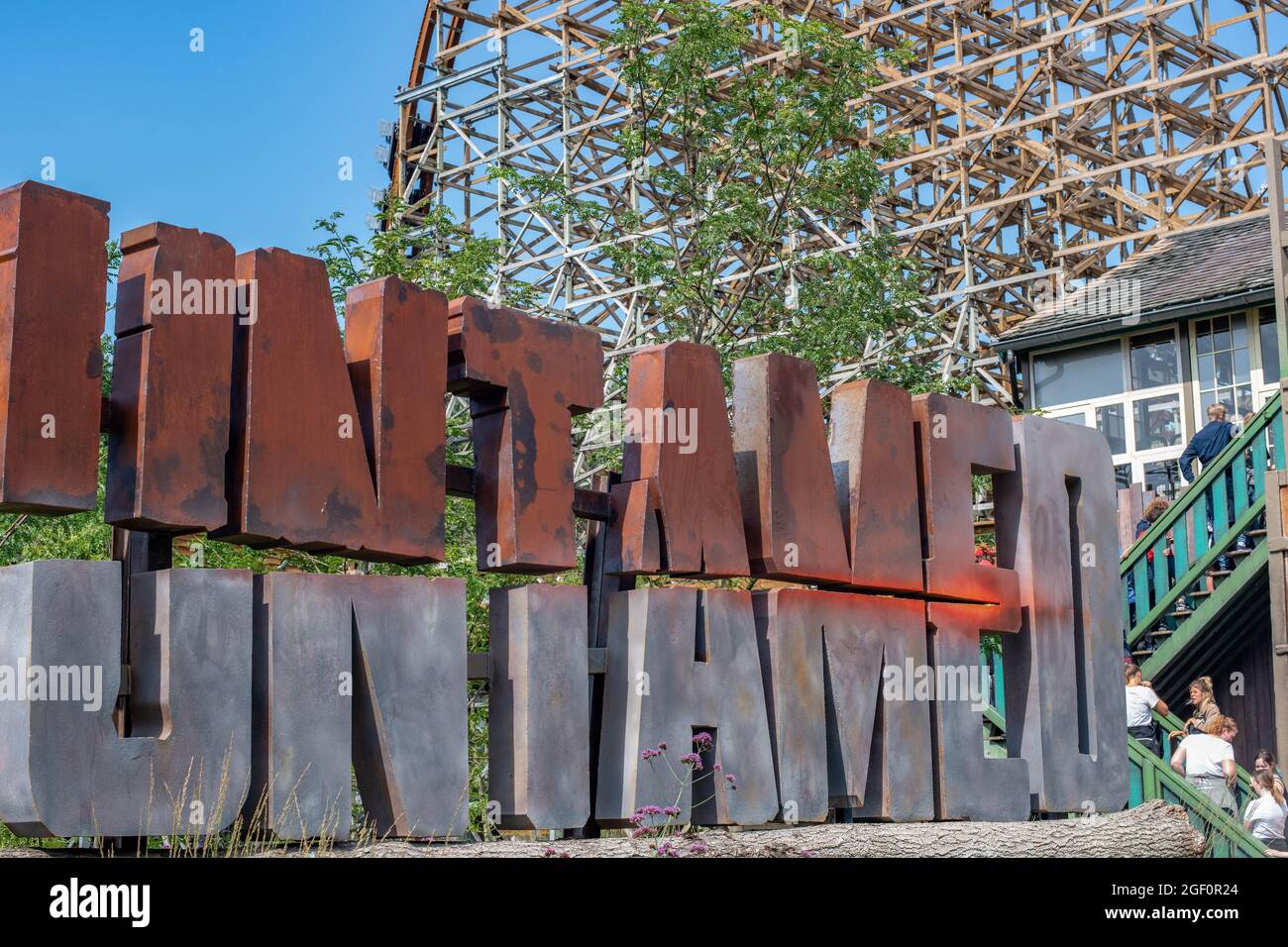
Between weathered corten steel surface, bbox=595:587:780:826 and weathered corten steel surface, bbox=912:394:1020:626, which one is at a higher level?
weathered corten steel surface, bbox=912:394:1020:626

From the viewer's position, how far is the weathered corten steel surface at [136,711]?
6258 millimetres

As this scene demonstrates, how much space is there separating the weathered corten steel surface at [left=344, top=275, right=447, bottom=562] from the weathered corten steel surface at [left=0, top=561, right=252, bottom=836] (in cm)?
84

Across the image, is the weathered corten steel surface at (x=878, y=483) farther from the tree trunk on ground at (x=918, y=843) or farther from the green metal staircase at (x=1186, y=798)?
the green metal staircase at (x=1186, y=798)

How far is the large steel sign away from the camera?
6520mm

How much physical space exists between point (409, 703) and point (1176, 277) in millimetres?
15762

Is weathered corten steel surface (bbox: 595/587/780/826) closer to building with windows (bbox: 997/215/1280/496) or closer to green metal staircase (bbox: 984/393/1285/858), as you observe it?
green metal staircase (bbox: 984/393/1285/858)

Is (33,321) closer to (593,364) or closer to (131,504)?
(131,504)

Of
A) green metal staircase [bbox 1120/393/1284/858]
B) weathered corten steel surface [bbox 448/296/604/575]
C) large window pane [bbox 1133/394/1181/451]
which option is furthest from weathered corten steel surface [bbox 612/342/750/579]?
large window pane [bbox 1133/394/1181/451]

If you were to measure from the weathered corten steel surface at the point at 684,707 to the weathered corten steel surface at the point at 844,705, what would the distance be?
147 millimetres
